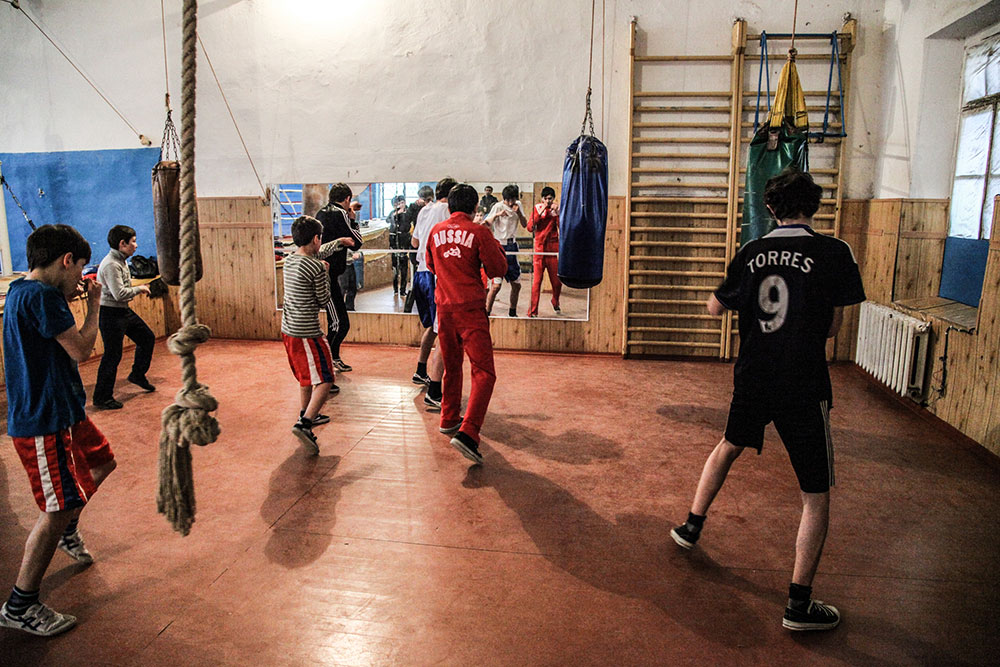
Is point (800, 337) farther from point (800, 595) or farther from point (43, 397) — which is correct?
point (43, 397)

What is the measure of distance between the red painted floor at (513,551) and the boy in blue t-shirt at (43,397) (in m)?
0.13

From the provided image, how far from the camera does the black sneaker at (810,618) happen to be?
7.60ft

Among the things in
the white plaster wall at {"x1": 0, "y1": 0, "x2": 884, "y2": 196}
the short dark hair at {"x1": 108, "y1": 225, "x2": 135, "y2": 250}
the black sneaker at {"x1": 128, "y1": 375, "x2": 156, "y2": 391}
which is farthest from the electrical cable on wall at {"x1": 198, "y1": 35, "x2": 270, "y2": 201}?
the short dark hair at {"x1": 108, "y1": 225, "x2": 135, "y2": 250}

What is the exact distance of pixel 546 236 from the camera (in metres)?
6.75

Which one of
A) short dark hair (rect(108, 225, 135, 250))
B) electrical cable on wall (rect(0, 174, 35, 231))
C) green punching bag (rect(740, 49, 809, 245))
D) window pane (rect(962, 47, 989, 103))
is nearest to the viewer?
short dark hair (rect(108, 225, 135, 250))

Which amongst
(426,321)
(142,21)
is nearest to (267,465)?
(426,321)

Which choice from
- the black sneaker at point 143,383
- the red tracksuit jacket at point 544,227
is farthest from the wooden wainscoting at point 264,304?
the black sneaker at point 143,383

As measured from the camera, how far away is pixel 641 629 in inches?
91.7

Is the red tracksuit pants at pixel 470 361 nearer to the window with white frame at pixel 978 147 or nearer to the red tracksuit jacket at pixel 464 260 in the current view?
the red tracksuit jacket at pixel 464 260

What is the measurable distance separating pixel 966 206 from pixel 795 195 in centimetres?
367

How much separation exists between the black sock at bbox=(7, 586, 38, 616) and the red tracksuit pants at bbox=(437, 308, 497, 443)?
6.65ft

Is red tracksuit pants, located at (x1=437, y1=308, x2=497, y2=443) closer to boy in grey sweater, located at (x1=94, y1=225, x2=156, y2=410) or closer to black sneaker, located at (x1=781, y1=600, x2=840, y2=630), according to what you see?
black sneaker, located at (x1=781, y1=600, x2=840, y2=630)

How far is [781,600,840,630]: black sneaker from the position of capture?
2316mm

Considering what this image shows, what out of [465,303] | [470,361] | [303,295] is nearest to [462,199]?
[465,303]
